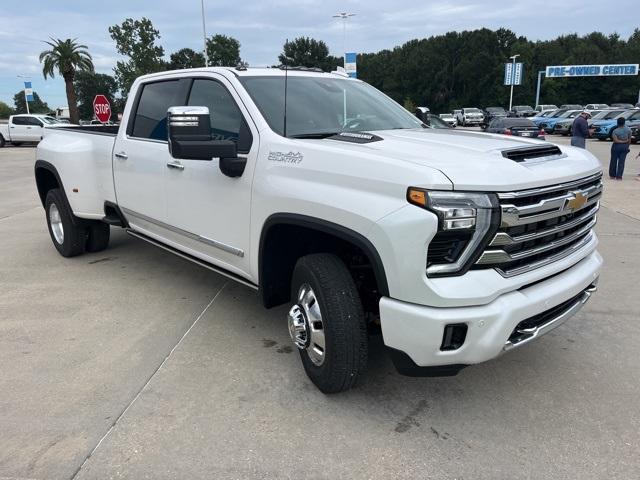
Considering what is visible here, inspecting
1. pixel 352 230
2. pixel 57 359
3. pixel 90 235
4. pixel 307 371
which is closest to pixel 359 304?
pixel 352 230

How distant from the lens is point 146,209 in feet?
15.2

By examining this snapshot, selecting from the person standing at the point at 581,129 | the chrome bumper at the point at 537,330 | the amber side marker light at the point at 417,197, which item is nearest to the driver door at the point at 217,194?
the amber side marker light at the point at 417,197

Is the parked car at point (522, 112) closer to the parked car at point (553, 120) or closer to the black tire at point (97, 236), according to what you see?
the parked car at point (553, 120)

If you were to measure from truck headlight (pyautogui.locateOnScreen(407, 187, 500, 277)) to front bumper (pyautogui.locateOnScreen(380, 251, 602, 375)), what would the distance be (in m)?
0.20

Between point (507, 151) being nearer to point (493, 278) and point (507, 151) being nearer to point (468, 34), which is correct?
point (493, 278)

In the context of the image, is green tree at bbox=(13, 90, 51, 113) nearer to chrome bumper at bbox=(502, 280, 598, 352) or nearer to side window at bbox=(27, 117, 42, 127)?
side window at bbox=(27, 117, 42, 127)

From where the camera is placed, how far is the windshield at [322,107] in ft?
11.4

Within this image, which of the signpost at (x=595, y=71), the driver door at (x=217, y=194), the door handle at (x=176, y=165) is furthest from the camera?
the signpost at (x=595, y=71)

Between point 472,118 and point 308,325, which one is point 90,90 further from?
point 308,325

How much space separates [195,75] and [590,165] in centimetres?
288

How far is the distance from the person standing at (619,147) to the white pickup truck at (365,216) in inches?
412

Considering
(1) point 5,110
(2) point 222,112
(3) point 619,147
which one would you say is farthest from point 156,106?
Result: (1) point 5,110

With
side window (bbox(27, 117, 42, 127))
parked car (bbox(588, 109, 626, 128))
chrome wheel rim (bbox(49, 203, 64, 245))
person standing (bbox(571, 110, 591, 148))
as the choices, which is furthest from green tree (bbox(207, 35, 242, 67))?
chrome wheel rim (bbox(49, 203, 64, 245))

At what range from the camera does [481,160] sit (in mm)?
2562
